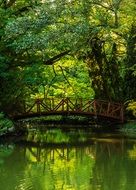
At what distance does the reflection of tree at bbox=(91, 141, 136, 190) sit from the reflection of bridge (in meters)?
7.16

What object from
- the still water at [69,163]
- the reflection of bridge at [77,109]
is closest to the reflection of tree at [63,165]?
the still water at [69,163]

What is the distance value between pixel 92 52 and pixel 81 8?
573 cm

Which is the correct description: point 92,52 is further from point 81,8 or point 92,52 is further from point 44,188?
point 44,188

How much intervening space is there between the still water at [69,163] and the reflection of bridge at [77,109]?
249 centimetres

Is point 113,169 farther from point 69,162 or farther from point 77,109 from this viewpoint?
point 77,109

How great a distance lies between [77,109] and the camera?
88.0ft

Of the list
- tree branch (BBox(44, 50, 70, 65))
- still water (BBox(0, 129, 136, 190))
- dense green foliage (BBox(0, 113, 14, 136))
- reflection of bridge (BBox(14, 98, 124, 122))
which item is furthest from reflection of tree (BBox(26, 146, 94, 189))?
tree branch (BBox(44, 50, 70, 65))

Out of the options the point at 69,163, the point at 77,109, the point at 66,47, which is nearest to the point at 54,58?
the point at 66,47

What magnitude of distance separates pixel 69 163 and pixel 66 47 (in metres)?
10.5

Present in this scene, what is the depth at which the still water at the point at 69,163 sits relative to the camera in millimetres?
12156

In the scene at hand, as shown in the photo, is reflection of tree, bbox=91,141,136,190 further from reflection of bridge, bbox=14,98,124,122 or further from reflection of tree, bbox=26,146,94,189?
reflection of bridge, bbox=14,98,124,122

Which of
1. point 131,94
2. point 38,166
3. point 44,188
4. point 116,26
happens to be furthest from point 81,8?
point 44,188

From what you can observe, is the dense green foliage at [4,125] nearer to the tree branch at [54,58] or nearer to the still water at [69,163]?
the still water at [69,163]

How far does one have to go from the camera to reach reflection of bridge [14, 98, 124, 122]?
86.0 feet
